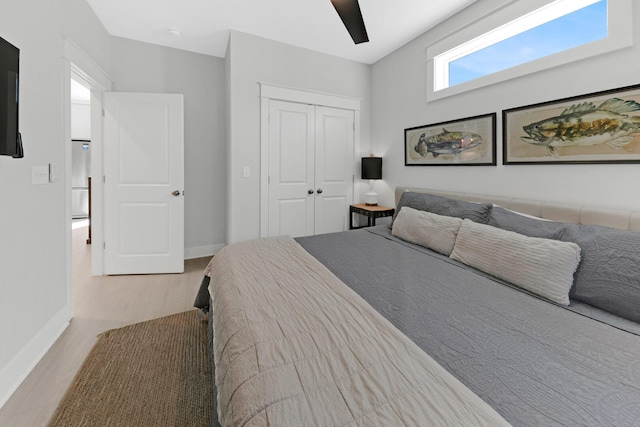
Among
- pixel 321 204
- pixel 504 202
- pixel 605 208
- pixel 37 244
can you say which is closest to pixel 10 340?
pixel 37 244

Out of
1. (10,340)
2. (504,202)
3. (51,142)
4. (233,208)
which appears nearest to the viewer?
(10,340)

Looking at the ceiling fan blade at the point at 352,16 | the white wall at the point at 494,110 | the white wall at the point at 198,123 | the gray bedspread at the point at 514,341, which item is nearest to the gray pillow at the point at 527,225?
the gray bedspread at the point at 514,341

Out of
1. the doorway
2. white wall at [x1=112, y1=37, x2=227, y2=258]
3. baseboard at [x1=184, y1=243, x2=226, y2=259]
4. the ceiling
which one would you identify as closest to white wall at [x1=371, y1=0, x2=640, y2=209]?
the ceiling

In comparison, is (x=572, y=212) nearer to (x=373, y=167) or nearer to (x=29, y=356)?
(x=373, y=167)

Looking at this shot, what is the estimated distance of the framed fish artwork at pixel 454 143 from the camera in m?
2.64

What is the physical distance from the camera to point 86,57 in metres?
2.63

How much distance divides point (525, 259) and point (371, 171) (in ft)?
8.50

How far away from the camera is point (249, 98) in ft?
11.3

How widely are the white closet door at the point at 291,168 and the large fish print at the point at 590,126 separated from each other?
2.41 metres

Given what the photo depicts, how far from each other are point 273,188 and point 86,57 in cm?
212

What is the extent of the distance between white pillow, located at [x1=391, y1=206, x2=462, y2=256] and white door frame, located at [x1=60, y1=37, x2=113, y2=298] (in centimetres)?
272

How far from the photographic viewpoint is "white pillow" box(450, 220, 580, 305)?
1.44m

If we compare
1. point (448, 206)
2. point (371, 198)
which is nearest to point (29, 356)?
point (448, 206)

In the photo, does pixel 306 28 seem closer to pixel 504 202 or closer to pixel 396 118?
pixel 396 118
